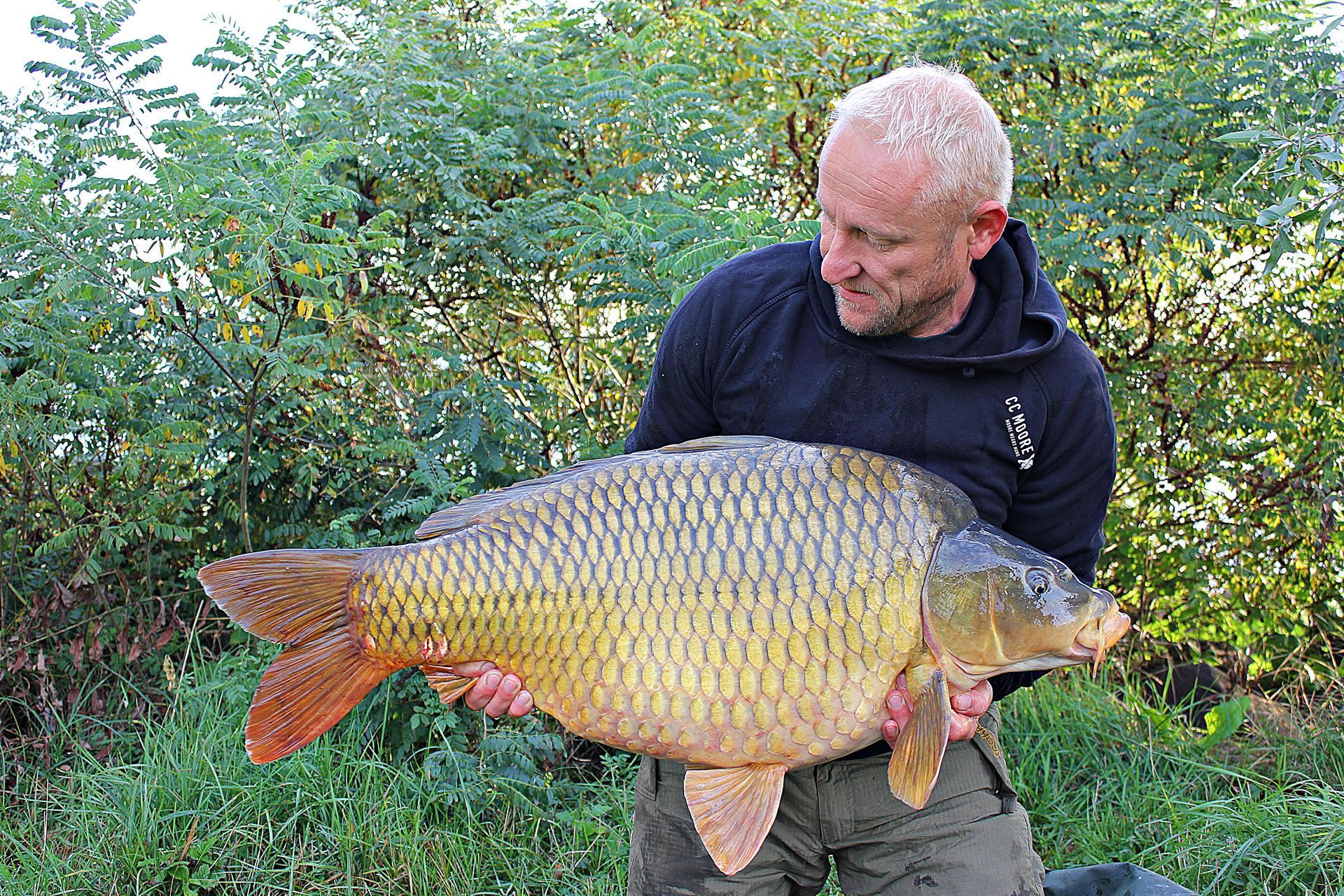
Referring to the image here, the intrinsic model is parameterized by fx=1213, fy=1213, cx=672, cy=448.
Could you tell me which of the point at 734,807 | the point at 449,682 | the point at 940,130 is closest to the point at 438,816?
the point at 449,682

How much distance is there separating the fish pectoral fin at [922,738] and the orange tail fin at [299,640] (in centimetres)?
66

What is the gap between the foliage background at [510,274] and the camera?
2.89 meters

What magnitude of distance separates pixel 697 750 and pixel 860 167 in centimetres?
76

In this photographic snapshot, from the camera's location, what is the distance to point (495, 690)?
5.03ft

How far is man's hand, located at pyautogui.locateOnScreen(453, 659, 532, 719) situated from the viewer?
1.53m

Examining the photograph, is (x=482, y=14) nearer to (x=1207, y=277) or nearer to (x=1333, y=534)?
(x=1207, y=277)

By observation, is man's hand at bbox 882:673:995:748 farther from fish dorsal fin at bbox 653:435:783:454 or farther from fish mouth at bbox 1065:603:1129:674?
fish dorsal fin at bbox 653:435:783:454

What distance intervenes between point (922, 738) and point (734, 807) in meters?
0.25

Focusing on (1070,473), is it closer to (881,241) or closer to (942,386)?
(942,386)

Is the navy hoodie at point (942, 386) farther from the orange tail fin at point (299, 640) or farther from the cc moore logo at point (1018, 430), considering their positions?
the orange tail fin at point (299, 640)

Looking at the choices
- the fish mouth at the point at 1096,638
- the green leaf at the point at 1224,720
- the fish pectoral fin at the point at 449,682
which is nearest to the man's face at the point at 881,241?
the fish mouth at the point at 1096,638

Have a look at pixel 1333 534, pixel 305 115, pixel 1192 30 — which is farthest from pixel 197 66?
pixel 1333 534

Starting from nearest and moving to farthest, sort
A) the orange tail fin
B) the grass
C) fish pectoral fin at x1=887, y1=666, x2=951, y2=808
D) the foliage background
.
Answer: fish pectoral fin at x1=887, y1=666, x2=951, y2=808, the orange tail fin, the grass, the foliage background

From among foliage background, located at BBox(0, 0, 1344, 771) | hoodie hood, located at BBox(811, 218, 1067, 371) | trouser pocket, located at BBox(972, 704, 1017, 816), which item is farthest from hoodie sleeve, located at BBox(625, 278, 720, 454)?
foliage background, located at BBox(0, 0, 1344, 771)
